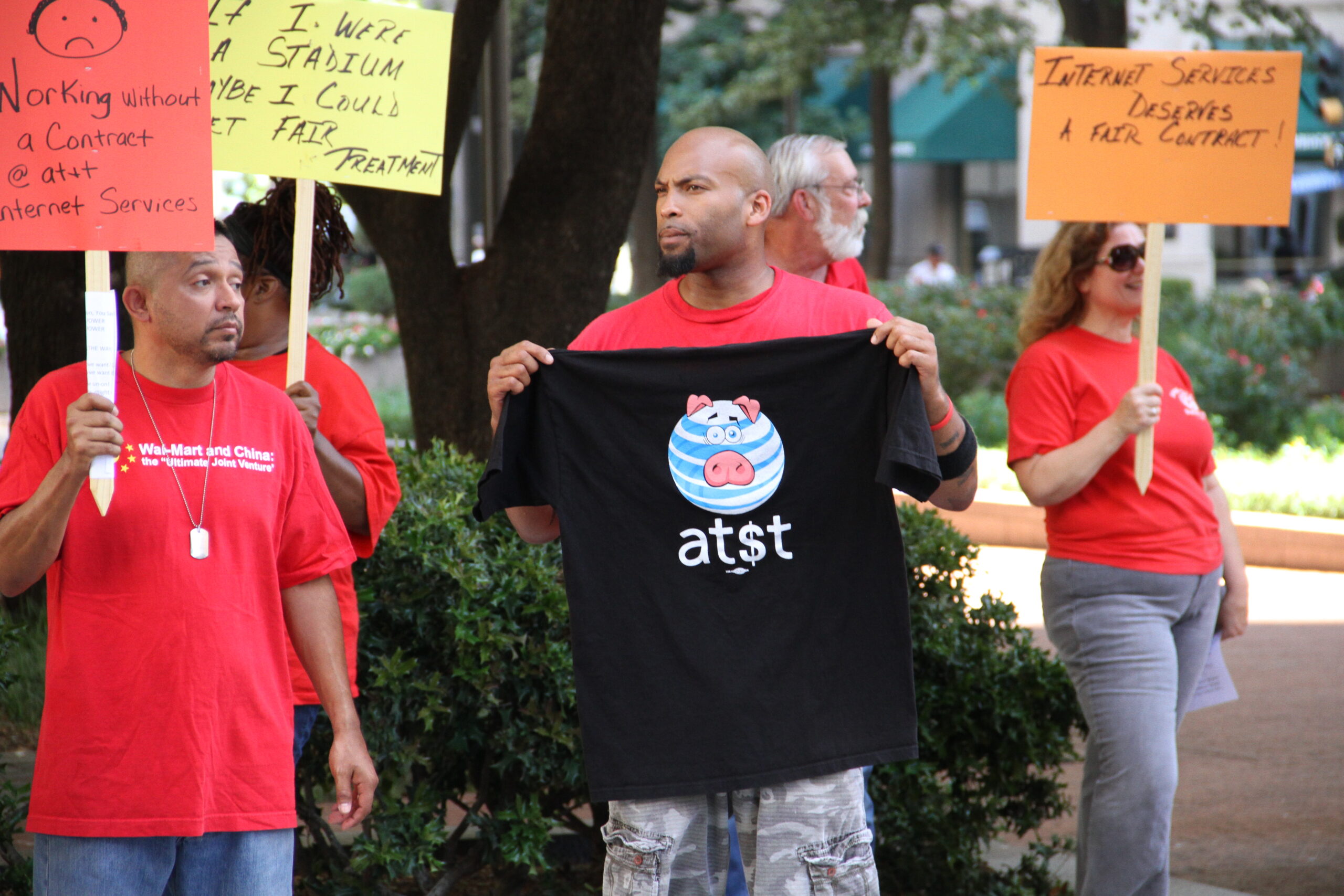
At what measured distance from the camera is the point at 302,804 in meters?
4.13

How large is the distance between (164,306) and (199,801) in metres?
0.92

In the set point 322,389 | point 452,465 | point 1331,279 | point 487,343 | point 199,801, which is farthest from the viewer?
point 1331,279

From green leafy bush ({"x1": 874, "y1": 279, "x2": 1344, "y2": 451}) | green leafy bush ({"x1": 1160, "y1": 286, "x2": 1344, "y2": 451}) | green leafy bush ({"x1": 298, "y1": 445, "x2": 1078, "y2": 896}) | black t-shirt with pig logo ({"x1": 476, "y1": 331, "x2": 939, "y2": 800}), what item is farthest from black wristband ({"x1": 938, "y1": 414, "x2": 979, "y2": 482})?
green leafy bush ({"x1": 1160, "y1": 286, "x2": 1344, "y2": 451})

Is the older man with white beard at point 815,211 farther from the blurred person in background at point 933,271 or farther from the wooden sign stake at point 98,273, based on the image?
the blurred person in background at point 933,271

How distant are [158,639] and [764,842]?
3.95 ft

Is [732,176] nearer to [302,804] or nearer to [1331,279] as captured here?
[302,804]

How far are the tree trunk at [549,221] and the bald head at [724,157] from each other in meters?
3.23

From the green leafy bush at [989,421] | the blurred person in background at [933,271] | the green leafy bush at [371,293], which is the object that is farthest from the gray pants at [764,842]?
the green leafy bush at [371,293]

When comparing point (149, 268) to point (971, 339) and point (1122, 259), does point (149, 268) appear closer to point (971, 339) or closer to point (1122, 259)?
point (1122, 259)

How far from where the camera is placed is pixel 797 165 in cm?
430

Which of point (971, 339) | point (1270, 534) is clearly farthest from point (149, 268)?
point (971, 339)

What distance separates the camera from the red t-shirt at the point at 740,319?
305cm

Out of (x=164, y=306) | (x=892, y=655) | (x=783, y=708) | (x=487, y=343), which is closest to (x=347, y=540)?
(x=164, y=306)

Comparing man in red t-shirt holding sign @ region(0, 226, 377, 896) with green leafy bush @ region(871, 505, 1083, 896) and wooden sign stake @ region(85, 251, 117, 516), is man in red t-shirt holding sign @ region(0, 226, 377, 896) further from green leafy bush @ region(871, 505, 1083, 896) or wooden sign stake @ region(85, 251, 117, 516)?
green leafy bush @ region(871, 505, 1083, 896)
